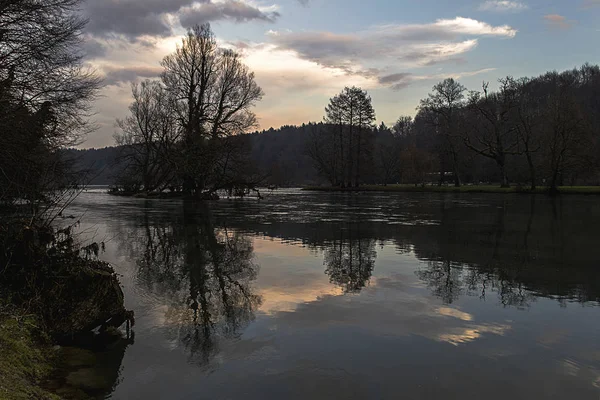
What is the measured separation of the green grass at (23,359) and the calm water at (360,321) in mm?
679

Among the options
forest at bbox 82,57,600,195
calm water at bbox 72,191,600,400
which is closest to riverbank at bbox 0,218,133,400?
calm water at bbox 72,191,600,400

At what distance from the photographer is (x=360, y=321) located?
6.42 m

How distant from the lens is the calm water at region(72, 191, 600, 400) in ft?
14.8

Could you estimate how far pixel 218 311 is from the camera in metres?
6.86

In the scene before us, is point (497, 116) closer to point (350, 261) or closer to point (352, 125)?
point (352, 125)

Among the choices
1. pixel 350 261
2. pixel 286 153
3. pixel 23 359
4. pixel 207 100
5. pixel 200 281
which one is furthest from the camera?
pixel 286 153

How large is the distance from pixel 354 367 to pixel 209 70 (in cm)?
4027

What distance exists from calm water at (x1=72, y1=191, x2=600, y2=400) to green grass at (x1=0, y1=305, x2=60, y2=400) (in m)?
0.68

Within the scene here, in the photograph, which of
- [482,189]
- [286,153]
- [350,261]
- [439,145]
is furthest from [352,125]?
[286,153]

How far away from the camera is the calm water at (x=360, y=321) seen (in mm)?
4508

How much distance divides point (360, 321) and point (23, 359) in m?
4.31

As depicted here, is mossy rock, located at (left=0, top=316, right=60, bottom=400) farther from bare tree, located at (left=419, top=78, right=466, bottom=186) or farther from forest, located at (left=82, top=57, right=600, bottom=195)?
bare tree, located at (left=419, top=78, right=466, bottom=186)

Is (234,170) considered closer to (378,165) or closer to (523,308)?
(523,308)

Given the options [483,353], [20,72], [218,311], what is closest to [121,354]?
[218,311]
